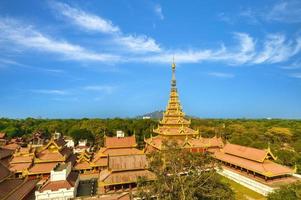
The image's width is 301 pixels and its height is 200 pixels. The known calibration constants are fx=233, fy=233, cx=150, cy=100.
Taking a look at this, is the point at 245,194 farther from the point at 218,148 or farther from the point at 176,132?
the point at 218,148

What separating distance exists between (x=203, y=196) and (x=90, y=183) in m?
19.3

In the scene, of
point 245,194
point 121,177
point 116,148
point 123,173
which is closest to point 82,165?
point 116,148

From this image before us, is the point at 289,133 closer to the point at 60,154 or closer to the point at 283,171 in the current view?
the point at 283,171

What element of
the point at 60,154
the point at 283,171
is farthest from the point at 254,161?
the point at 60,154

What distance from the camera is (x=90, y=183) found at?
33875 mm

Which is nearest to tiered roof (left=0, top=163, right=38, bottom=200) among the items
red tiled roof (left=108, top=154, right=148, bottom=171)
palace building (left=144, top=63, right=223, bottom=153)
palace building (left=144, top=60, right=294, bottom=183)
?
Answer: red tiled roof (left=108, top=154, right=148, bottom=171)

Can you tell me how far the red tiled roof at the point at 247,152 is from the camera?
110 ft

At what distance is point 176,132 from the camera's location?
40.3 meters

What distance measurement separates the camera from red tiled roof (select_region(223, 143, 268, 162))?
33.4m

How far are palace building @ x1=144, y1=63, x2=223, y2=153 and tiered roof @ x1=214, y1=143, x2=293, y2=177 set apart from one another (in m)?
4.16

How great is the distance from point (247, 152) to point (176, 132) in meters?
11.7

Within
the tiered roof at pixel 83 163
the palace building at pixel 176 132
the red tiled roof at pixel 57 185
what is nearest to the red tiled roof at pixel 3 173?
the red tiled roof at pixel 57 185

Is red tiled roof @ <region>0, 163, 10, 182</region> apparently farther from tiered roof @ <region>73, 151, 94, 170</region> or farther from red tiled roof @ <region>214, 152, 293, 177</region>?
red tiled roof @ <region>214, 152, 293, 177</region>

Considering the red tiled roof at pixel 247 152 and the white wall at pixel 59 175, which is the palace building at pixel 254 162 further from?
the white wall at pixel 59 175
